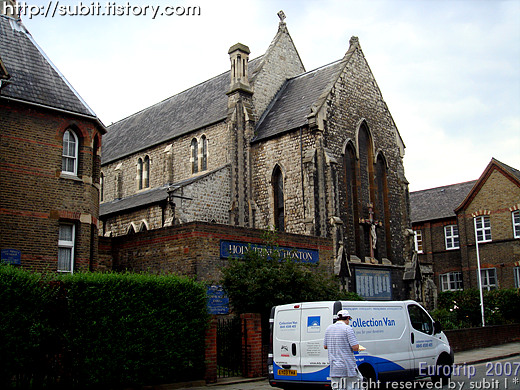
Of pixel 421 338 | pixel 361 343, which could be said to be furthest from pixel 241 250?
pixel 361 343

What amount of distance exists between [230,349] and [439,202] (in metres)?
33.5

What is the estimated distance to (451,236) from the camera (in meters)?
42.2

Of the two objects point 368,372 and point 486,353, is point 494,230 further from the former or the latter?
point 368,372

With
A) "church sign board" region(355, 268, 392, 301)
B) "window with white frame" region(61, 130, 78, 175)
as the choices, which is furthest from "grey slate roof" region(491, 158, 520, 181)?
"window with white frame" region(61, 130, 78, 175)

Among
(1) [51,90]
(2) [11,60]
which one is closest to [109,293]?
(1) [51,90]

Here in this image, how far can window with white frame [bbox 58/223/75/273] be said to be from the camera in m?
18.0

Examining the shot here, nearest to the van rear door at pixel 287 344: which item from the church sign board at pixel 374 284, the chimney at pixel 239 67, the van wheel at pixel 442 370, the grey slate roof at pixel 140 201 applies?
the van wheel at pixel 442 370

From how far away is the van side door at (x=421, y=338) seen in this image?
12.7 metres

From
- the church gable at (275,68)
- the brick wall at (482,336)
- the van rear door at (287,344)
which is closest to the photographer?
the van rear door at (287,344)

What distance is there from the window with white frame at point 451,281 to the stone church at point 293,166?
447 inches

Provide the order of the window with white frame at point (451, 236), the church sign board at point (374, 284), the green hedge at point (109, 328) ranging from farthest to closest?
the window with white frame at point (451, 236) → the church sign board at point (374, 284) → the green hedge at point (109, 328)

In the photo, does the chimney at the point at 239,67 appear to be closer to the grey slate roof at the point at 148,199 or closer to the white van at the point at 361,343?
the grey slate roof at the point at 148,199

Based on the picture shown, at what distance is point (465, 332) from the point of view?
2191cm

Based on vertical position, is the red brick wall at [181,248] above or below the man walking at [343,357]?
above
